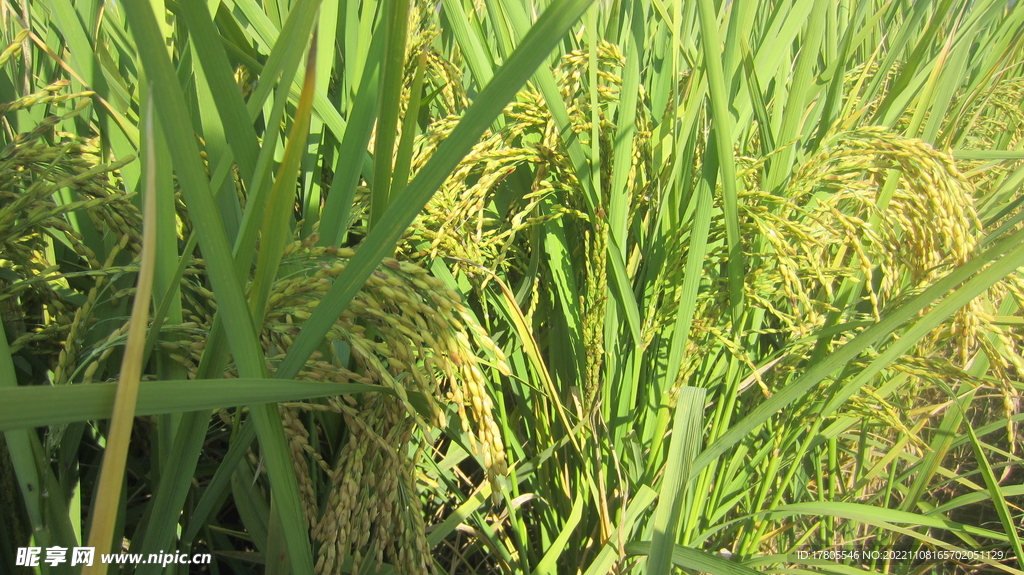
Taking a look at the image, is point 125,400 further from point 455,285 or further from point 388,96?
point 455,285

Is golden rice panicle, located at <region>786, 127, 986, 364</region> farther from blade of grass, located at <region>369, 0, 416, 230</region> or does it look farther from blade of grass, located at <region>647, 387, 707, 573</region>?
blade of grass, located at <region>369, 0, 416, 230</region>

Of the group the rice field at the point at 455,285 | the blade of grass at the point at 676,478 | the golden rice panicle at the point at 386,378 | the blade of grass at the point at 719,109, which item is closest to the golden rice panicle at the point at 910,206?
the rice field at the point at 455,285

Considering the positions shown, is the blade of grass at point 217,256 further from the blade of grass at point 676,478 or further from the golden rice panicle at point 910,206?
the golden rice panicle at point 910,206

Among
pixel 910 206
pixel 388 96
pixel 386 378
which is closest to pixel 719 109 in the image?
pixel 910 206

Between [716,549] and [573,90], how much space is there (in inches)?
43.6

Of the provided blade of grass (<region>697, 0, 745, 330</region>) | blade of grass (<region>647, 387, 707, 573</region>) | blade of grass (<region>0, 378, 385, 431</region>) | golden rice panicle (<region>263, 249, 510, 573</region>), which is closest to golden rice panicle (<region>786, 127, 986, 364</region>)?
blade of grass (<region>697, 0, 745, 330</region>)

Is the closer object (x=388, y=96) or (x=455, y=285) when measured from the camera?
(x=388, y=96)

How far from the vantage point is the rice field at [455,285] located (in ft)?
2.07

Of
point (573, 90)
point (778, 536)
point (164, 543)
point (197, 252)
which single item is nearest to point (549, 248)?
point (573, 90)

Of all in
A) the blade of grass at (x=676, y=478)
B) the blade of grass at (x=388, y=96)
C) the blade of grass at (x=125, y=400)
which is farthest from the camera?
the blade of grass at (x=676, y=478)

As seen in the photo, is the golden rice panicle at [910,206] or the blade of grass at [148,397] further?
the golden rice panicle at [910,206]

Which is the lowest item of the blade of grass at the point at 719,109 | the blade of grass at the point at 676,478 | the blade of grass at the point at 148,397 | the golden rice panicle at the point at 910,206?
the blade of grass at the point at 676,478

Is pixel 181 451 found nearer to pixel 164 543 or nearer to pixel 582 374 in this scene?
pixel 164 543

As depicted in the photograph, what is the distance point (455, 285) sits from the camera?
1.21 meters
